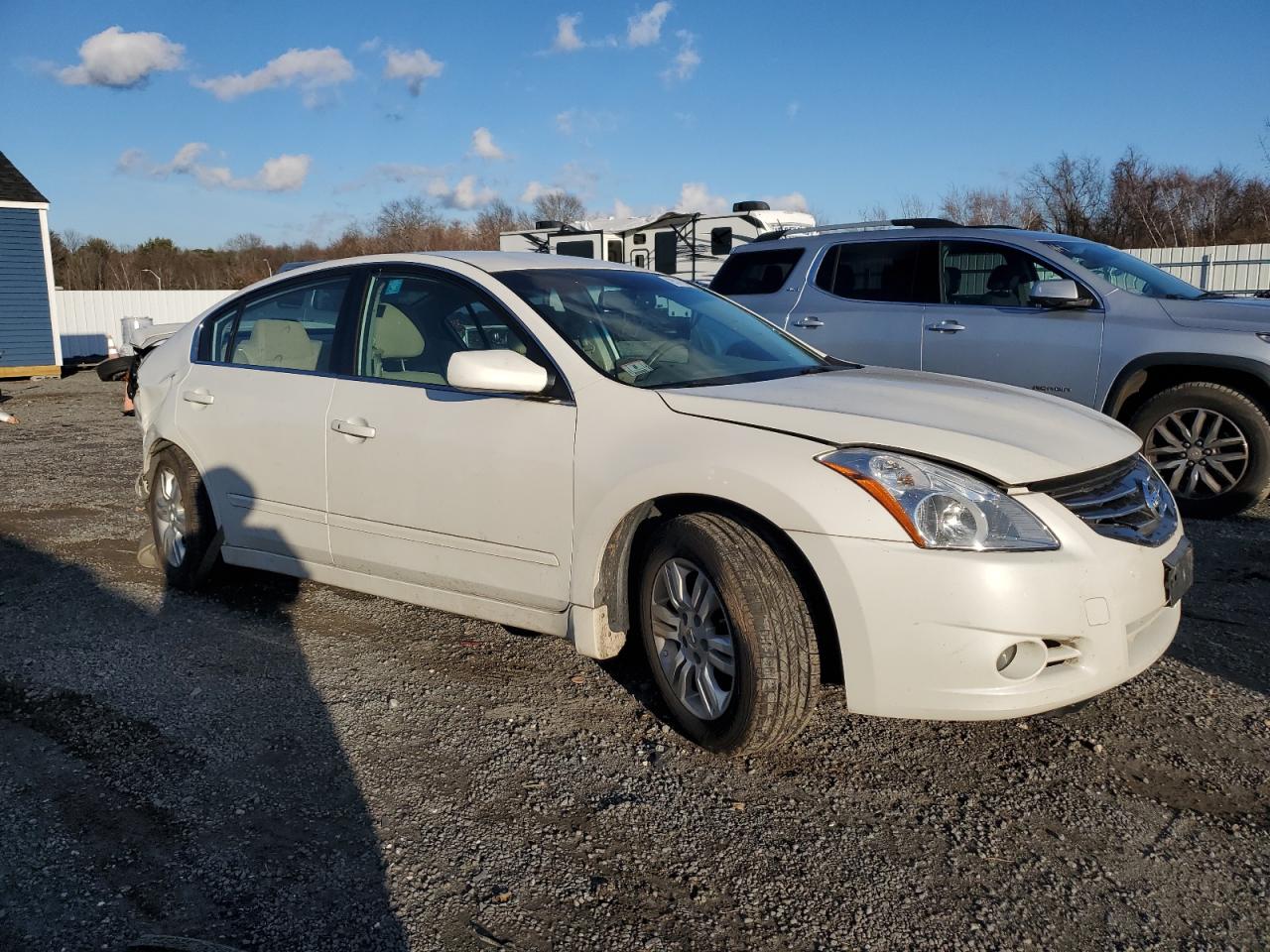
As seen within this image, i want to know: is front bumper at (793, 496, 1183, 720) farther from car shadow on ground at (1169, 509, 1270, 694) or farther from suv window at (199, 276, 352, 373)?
suv window at (199, 276, 352, 373)

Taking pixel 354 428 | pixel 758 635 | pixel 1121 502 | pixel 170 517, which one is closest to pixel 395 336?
pixel 354 428

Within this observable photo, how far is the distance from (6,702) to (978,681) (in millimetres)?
3468

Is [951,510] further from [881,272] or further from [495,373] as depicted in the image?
[881,272]

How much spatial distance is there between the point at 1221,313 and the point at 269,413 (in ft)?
18.3

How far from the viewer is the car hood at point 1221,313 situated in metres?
6.20

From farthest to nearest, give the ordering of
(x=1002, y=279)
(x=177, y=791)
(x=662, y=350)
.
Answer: (x=1002, y=279) → (x=662, y=350) → (x=177, y=791)

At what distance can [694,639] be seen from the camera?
334 cm

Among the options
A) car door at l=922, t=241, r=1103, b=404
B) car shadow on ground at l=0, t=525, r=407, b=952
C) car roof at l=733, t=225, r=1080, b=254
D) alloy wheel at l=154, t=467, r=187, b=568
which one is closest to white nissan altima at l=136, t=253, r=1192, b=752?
alloy wheel at l=154, t=467, r=187, b=568

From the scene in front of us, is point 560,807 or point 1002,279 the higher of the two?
point 1002,279

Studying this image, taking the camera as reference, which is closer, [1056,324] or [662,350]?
[662,350]

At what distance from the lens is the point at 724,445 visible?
3242mm

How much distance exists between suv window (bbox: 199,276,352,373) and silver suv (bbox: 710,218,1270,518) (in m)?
4.14

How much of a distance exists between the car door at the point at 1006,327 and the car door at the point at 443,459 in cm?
415

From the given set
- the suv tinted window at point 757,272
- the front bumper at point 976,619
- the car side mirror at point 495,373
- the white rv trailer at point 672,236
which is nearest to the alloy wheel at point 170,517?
the car side mirror at point 495,373
